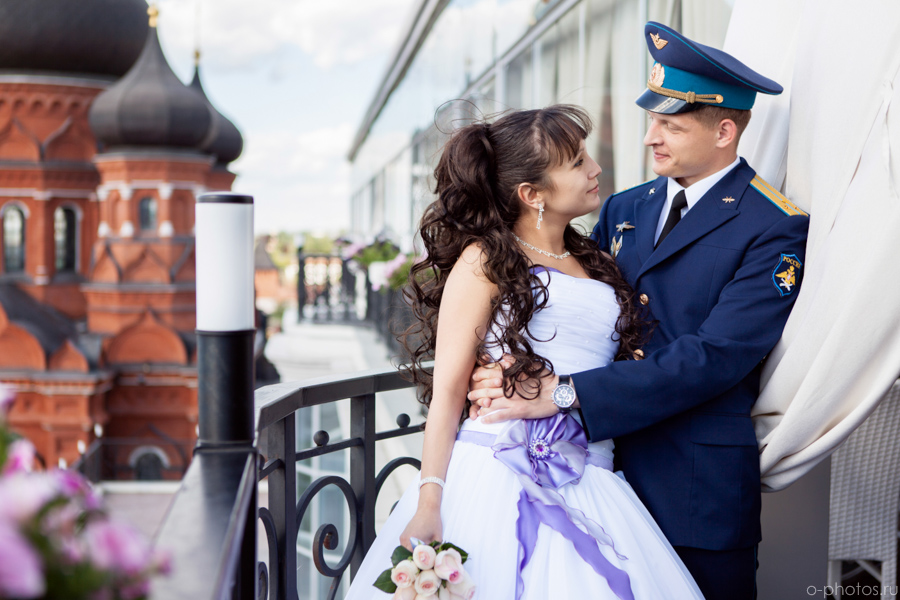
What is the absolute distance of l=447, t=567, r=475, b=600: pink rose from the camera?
1564mm

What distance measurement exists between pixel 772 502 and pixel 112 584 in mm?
2481

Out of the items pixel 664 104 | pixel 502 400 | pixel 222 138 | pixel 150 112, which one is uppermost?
pixel 150 112

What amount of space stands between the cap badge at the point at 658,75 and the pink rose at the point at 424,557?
1460mm

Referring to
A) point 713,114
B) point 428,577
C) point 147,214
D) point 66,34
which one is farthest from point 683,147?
point 66,34

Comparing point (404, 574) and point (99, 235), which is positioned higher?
point (99, 235)

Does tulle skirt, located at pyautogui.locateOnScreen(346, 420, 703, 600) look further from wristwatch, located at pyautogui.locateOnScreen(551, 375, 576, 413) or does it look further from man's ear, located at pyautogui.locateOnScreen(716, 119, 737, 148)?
man's ear, located at pyautogui.locateOnScreen(716, 119, 737, 148)

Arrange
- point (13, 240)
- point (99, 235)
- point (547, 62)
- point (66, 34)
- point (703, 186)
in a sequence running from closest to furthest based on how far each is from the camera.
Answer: point (703, 186), point (547, 62), point (99, 235), point (66, 34), point (13, 240)

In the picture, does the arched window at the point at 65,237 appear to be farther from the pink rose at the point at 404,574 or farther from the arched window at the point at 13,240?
the pink rose at the point at 404,574

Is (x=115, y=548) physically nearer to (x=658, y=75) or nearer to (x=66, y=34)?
(x=658, y=75)

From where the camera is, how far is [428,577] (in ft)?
5.08

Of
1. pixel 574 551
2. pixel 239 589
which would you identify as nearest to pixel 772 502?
pixel 574 551

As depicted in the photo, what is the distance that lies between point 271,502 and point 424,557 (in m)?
0.73

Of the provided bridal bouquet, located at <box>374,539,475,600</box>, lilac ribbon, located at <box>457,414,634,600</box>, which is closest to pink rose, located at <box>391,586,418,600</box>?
bridal bouquet, located at <box>374,539,475,600</box>

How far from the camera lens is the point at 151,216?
24.8 metres
